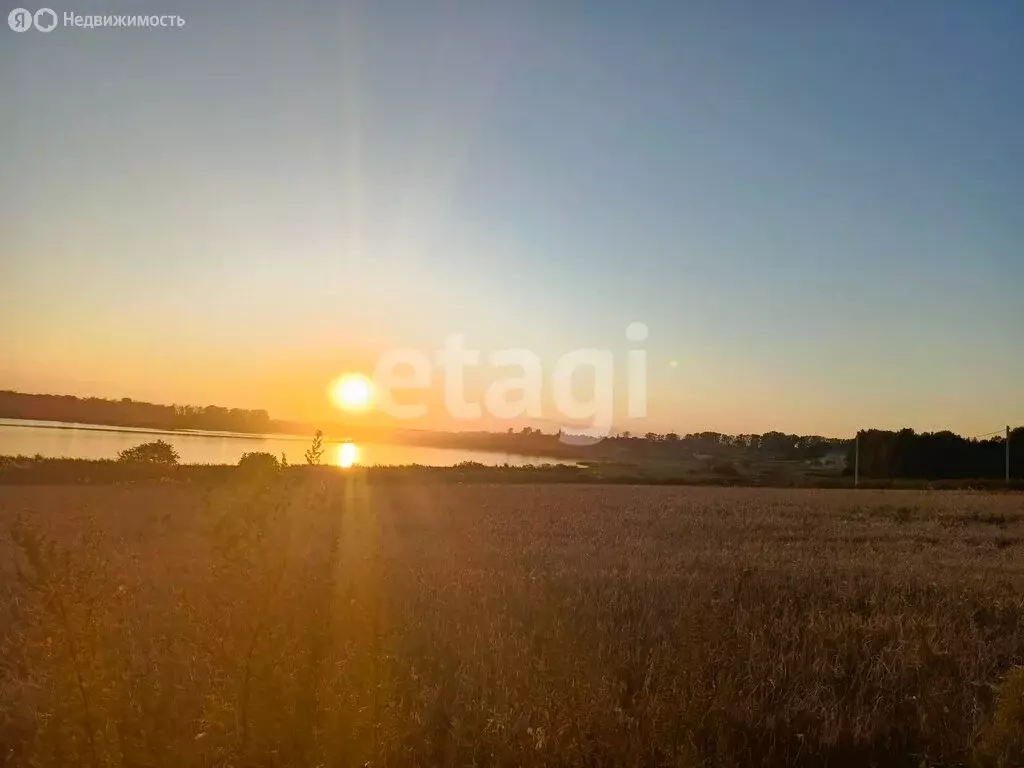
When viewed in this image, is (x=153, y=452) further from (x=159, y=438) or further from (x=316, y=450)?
(x=316, y=450)

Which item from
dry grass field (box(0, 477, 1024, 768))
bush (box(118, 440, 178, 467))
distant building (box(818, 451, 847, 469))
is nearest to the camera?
dry grass field (box(0, 477, 1024, 768))

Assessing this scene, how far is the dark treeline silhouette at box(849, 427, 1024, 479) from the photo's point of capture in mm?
79375

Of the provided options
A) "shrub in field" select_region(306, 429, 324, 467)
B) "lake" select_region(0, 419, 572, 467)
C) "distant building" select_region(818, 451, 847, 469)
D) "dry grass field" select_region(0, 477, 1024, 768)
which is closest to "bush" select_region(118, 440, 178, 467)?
"lake" select_region(0, 419, 572, 467)

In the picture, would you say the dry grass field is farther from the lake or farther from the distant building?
the distant building

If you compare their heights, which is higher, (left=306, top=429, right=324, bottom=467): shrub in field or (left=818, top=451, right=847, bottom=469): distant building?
(left=306, top=429, right=324, bottom=467): shrub in field

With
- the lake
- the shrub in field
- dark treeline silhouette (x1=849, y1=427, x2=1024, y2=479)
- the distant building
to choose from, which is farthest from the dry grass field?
the distant building

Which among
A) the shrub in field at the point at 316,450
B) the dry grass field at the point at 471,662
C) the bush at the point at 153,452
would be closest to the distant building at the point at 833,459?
the bush at the point at 153,452

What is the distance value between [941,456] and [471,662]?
87.5 meters

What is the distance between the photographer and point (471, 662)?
630 cm

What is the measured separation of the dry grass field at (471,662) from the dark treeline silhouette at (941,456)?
7745cm

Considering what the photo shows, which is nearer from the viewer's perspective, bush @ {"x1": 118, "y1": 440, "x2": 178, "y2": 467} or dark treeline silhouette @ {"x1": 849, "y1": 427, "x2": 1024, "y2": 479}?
bush @ {"x1": 118, "y1": 440, "x2": 178, "y2": 467}

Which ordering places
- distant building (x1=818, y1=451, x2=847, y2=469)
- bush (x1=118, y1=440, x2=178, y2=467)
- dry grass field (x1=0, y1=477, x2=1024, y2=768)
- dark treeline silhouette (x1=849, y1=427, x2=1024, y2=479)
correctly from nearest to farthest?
1. dry grass field (x1=0, y1=477, x2=1024, y2=768)
2. bush (x1=118, y1=440, x2=178, y2=467)
3. dark treeline silhouette (x1=849, y1=427, x2=1024, y2=479)
4. distant building (x1=818, y1=451, x2=847, y2=469)

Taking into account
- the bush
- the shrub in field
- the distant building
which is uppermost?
the shrub in field

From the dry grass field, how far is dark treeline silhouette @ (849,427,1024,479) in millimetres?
77447
